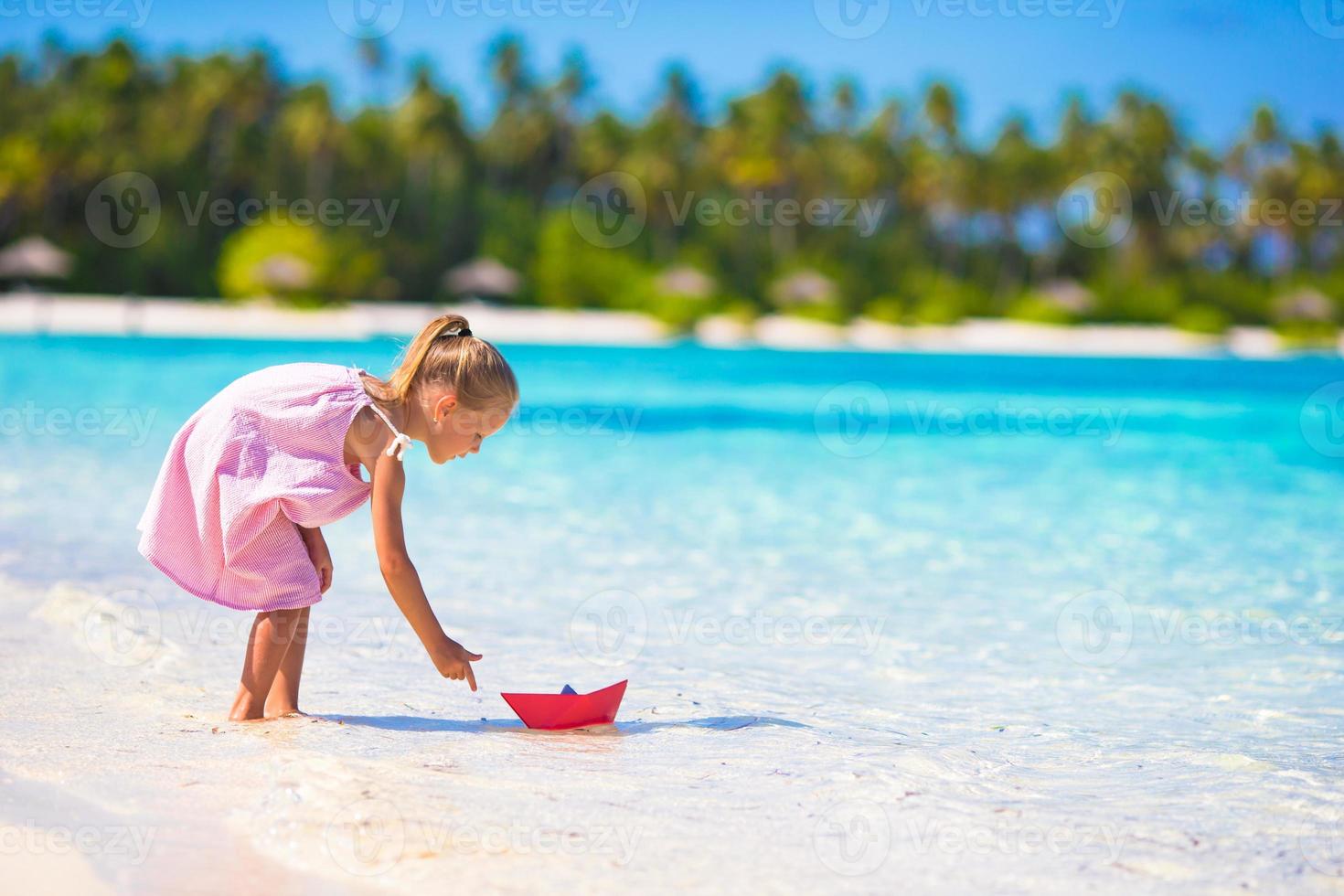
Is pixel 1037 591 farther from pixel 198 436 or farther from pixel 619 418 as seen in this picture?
pixel 619 418

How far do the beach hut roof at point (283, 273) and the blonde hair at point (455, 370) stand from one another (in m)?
31.4

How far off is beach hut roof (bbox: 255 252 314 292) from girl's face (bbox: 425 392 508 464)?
3142 cm

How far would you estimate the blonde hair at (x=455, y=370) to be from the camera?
9.18 ft

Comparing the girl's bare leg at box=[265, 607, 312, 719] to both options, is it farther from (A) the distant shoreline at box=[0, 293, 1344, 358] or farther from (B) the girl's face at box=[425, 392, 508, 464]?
(A) the distant shoreline at box=[0, 293, 1344, 358]

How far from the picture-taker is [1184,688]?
409 centimetres

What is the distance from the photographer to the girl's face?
9.28 feet

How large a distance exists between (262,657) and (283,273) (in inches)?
1232

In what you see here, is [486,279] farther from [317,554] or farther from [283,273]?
[317,554]

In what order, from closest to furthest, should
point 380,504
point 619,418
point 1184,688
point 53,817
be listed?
1. point 53,817
2. point 380,504
3. point 1184,688
4. point 619,418

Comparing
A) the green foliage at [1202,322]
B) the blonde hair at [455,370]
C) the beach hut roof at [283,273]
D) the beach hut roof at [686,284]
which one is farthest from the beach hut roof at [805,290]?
the blonde hair at [455,370]

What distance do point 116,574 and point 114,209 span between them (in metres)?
38.3

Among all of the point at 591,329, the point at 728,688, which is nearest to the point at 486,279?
the point at 591,329

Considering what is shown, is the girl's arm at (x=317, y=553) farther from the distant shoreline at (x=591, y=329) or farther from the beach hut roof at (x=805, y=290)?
the beach hut roof at (x=805, y=290)

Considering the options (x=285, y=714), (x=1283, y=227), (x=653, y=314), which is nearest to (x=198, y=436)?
(x=285, y=714)
